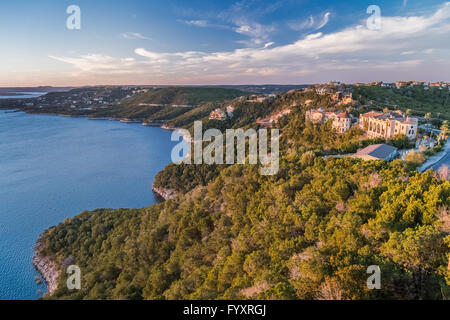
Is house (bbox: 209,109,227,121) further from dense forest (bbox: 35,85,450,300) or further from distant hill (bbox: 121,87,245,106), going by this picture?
dense forest (bbox: 35,85,450,300)

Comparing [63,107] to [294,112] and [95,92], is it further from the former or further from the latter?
[294,112]

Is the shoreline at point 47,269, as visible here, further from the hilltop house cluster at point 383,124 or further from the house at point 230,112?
the house at point 230,112

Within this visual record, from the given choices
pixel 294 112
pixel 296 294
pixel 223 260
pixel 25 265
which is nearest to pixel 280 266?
pixel 296 294

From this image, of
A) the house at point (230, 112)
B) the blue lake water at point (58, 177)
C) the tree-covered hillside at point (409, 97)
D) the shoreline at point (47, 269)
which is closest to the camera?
the shoreline at point (47, 269)

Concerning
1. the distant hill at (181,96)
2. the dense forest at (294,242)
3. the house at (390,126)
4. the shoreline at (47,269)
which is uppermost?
the distant hill at (181,96)

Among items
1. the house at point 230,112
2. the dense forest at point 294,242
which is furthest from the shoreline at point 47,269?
the house at point 230,112
